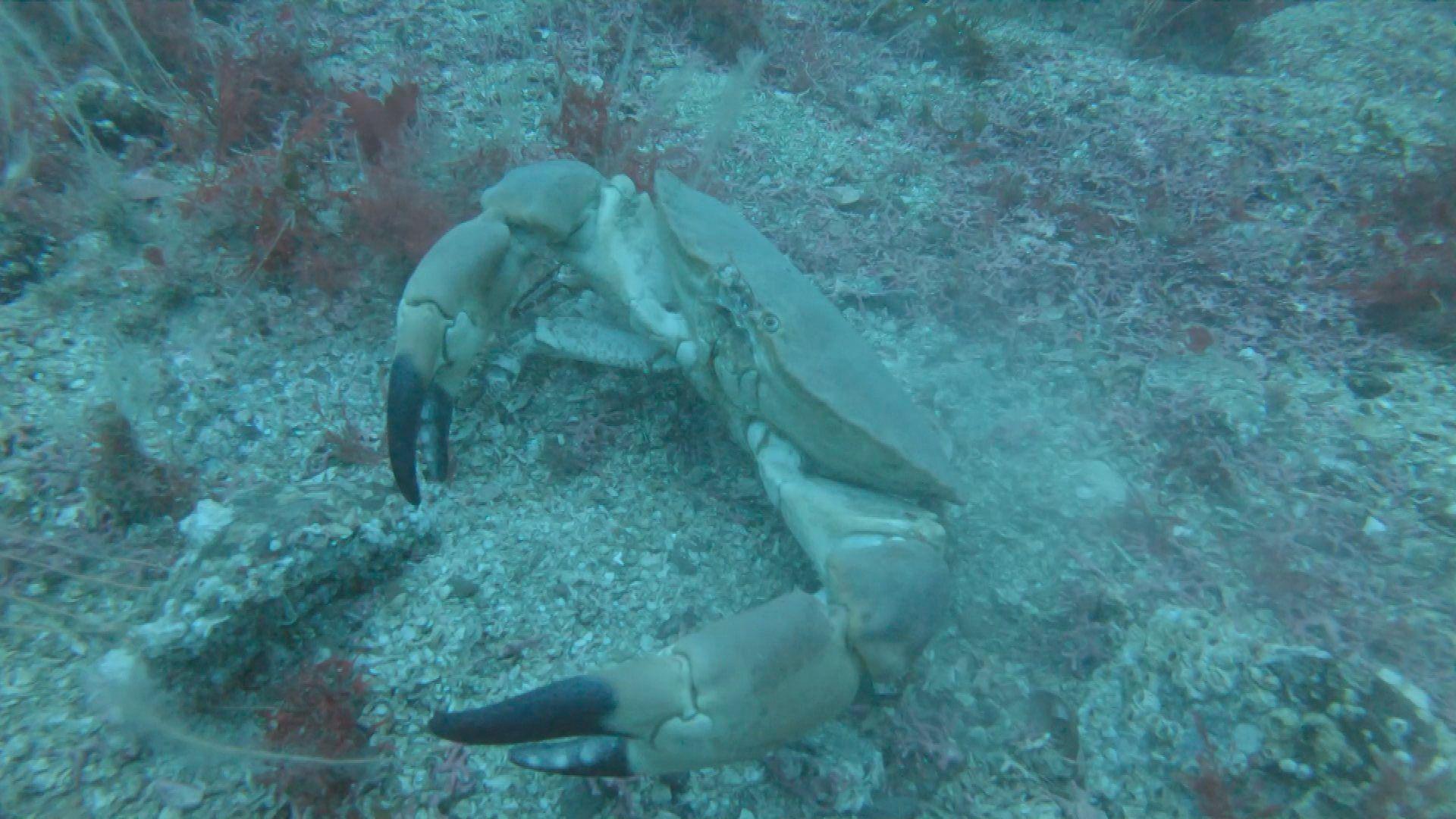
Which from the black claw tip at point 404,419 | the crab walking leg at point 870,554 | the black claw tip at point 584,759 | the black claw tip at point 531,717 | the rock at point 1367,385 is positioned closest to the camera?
the black claw tip at point 531,717

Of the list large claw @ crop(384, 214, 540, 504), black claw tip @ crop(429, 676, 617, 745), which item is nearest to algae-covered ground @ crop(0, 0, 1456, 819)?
large claw @ crop(384, 214, 540, 504)

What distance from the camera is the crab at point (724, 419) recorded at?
76.0 inches

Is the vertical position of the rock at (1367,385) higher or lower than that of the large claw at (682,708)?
higher

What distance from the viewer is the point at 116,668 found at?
6.75 feet

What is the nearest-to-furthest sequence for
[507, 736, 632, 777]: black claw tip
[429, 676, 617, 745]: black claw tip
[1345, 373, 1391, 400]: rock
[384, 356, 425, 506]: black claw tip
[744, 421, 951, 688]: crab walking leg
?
1. [429, 676, 617, 745]: black claw tip
2. [507, 736, 632, 777]: black claw tip
3. [744, 421, 951, 688]: crab walking leg
4. [384, 356, 425, 506]: black claw tip
5. [1345, 373, 1391, 400]: rock

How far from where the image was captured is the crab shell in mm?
2537

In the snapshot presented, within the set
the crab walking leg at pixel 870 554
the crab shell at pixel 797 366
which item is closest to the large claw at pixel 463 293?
the crab shell at pixel 797 366

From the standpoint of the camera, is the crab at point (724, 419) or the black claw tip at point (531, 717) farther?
the crab at point (724, 419)

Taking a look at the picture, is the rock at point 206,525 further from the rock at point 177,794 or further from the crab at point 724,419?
the rock at point 177,794

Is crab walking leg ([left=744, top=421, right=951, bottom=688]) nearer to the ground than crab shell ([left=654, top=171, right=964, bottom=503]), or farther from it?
nearer to the ground

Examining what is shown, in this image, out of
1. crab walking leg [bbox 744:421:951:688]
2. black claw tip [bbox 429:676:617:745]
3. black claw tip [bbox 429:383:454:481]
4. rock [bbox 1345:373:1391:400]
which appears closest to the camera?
black claw tip [bbox 429:676:617:745]

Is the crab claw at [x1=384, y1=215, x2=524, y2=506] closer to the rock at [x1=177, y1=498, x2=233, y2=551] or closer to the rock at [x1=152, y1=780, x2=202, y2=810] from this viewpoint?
the rock at [x1=177, y1=498, x2=233, y2=551]

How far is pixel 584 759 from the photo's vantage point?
1932 mm

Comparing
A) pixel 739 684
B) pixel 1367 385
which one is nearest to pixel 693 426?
pixel 739 684
